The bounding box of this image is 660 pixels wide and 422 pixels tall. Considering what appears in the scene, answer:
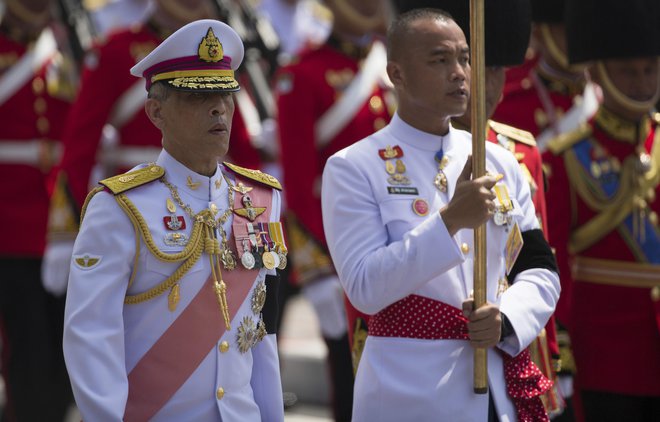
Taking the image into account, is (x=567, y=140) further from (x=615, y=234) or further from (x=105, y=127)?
(x=105, y=127)

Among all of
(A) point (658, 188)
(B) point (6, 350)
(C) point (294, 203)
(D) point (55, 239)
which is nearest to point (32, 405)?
(B) point (6, 350)

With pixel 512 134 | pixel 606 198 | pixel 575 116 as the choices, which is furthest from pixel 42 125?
pixel 512 134

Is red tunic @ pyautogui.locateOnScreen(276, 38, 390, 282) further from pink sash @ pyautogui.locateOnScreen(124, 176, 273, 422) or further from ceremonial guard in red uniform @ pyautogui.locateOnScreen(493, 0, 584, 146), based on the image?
pink sash @ pyautogui.locateOnScreen(124, 176, 273, 422)

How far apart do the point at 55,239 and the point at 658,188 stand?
9.57 ft

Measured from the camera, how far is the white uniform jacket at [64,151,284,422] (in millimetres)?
4047

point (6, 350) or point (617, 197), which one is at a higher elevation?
point (617, 197)

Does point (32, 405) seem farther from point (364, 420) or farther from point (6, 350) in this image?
point (364, 420)

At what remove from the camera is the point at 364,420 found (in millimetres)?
4617

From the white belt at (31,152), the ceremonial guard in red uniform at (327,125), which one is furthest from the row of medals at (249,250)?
the white belt at (31,152)

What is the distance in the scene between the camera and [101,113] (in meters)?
7.39

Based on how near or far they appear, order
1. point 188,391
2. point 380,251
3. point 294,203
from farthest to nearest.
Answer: point 294,203 → point 380,251 → point 188,391

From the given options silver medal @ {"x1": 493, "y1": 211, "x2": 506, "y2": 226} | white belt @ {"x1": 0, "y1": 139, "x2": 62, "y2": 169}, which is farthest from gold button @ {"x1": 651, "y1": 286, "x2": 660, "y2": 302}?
white belt @ {"x1": 0, "y1": 139, "x2": 62, "y2": 169}

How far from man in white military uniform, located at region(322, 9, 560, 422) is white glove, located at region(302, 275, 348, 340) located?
7.17ft

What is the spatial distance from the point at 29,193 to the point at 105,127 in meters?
0.77
